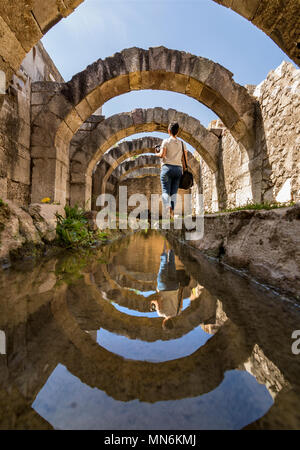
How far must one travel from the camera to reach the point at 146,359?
70 cm

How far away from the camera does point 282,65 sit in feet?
11.3

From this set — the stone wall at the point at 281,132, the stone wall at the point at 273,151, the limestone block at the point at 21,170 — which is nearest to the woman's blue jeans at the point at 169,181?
the stone wall at the point at 273,151

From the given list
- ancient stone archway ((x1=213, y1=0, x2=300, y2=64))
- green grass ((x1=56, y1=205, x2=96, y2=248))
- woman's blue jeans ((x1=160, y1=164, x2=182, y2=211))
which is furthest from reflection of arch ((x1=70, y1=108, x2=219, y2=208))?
ancient stone archway ((x1=213, y1=0, x2=300, y2=64))

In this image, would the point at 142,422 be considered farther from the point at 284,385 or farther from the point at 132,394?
the point at 284,385

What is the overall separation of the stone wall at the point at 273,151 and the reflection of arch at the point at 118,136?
3.99 ft

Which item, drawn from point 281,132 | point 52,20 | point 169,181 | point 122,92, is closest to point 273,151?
point 281,132

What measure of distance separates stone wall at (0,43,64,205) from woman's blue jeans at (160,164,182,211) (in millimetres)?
2898

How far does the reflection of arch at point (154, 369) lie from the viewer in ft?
1.84

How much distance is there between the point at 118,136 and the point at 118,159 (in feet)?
5.99

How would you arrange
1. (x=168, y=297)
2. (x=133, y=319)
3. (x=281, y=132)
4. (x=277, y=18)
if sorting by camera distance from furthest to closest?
1. (x=281, y=132)
2. (x=277, y=18)
3. (x=168, y=297)
4. (x=133, y=319)

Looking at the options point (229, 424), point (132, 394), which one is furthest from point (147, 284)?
point (229, 424)

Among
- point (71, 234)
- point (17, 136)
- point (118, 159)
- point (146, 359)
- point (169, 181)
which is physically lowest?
point (146, 359)

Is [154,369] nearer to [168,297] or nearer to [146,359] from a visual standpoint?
[146,359]

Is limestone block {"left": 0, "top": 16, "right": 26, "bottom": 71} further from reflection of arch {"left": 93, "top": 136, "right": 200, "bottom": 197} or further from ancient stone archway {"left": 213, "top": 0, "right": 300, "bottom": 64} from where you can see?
reflection of arch {"left": 93, "top": 136, "right": 200, "bottom": 197}
